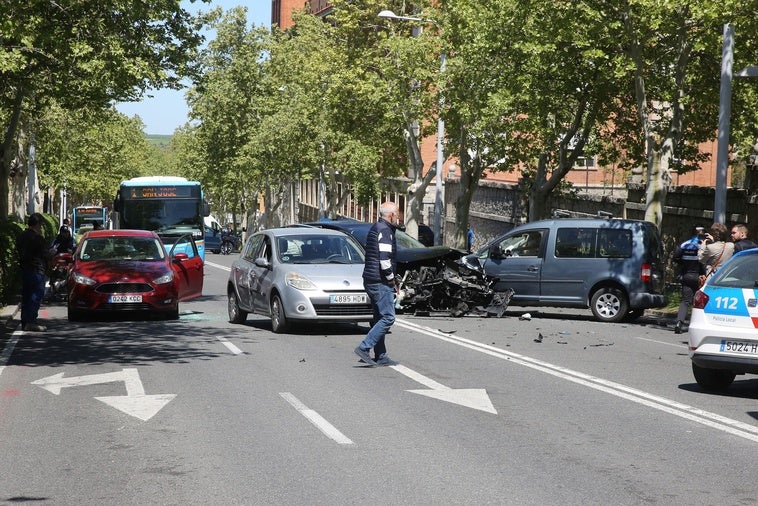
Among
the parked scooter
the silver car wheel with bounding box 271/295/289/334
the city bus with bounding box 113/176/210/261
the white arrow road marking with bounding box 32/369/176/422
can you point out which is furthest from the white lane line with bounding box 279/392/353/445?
the parked scooter

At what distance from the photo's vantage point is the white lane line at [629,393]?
9539mm

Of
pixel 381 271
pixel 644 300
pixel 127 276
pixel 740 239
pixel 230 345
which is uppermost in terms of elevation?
pixel 740 239

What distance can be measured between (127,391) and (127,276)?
8.57 m

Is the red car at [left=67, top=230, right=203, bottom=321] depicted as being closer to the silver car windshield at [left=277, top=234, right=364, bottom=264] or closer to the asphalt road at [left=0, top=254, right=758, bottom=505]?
the silver car windshield at [left=277, top=234, right=364, bottom=264]

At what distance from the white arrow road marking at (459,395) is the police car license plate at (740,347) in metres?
2.34

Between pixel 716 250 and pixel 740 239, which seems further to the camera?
pixel 716 250

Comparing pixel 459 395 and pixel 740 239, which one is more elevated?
pixel 740 239

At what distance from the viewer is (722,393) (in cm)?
1173

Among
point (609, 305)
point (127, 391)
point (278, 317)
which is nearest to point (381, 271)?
point (127, 391)

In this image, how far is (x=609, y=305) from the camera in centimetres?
2159

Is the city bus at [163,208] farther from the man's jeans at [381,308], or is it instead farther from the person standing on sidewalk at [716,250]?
the man's jeans at [381,308]

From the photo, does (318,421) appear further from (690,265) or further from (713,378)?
(690,265)

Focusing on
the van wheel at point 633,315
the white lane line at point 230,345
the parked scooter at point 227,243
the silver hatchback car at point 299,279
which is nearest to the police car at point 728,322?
the white lane line at point 230,345

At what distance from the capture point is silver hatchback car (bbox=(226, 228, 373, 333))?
17.0 metres
